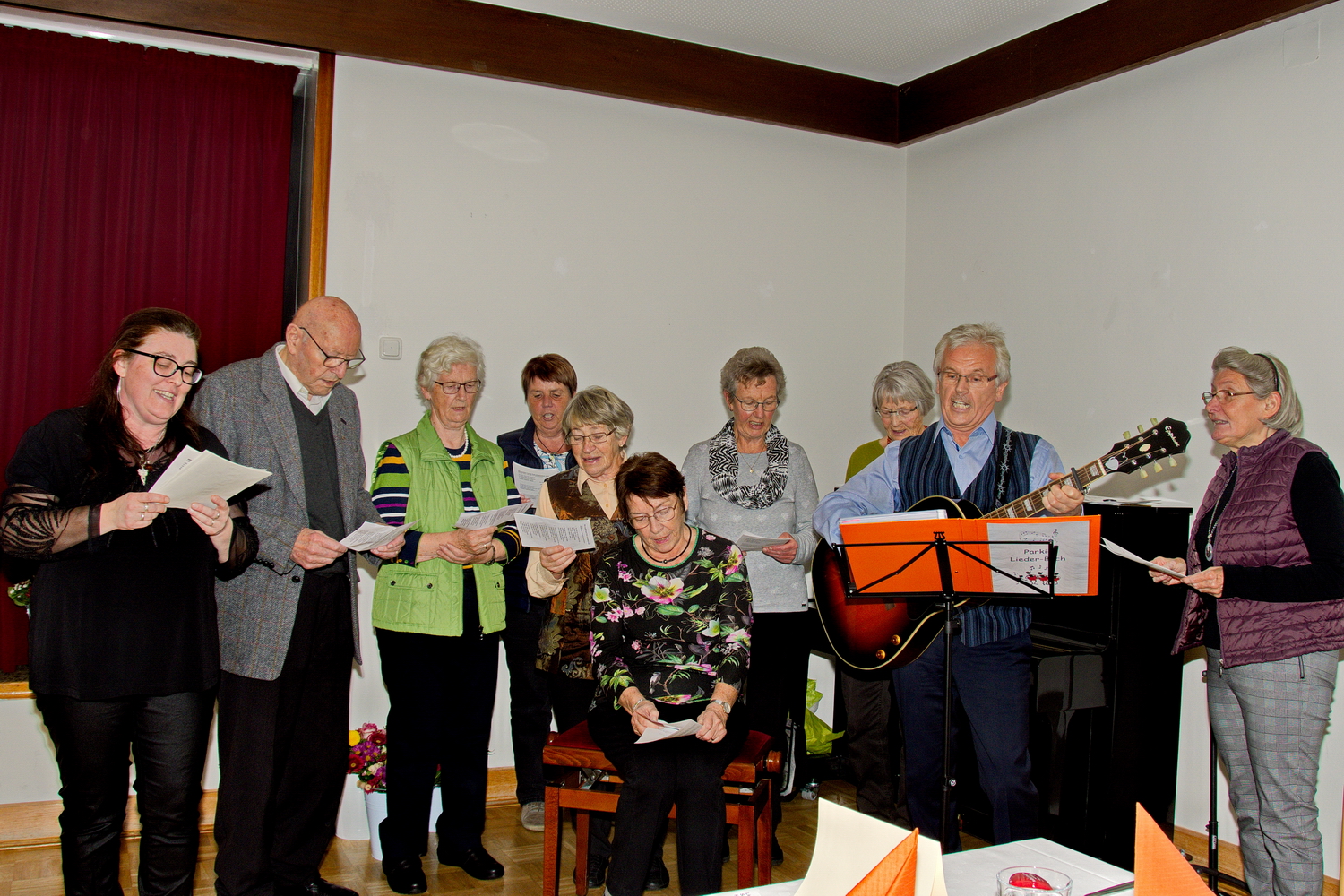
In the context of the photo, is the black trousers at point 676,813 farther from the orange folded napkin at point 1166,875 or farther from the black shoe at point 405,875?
the orange folded napkin at point 1166,875

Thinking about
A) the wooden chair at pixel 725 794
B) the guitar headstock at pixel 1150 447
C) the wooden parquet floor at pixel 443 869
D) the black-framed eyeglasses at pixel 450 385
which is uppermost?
the black-framed eyeglasses at pixel 450 385

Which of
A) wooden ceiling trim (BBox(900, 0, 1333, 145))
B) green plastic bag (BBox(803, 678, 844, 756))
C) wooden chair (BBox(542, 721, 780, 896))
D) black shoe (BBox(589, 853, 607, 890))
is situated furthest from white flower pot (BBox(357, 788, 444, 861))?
wooden ceiling trim (BBox(900, 0, 1333, 145))

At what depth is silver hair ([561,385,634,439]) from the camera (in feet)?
10.6

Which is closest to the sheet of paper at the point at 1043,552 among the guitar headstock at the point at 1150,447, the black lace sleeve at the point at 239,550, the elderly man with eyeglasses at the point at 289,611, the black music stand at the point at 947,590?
the black music stand at the point at 947,590

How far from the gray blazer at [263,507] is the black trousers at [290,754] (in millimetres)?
72

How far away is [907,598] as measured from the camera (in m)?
2.90

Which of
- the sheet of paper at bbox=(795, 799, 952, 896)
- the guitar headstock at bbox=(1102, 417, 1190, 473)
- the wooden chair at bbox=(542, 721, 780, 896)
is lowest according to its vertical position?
the wooden chair at bbox=(542, 721, 780, 896)

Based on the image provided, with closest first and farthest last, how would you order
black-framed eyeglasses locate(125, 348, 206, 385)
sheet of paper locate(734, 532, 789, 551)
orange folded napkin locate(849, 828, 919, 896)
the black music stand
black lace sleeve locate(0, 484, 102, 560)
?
orange folded napkin locate(849, 828, 919, 896) < black lace sleeve locate(0, 484, 102, 560) < black-framed eyeglasses locate(125, 348, 206, 385) < the black music stand < sheet of paper locate(734, 532, 789, 551)

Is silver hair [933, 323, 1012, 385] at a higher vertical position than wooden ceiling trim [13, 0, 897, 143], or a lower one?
lower

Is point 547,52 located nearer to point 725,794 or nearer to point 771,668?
point 771,668

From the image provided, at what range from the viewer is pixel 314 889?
3037 mm

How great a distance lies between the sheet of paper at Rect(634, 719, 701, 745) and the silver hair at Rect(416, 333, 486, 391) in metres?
1.35

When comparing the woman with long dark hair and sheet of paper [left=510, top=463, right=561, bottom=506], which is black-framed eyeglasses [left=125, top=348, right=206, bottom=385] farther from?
sheet of paper [left=510, top=463, right=561, bottom=506]

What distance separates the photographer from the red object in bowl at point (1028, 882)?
1.27 m
